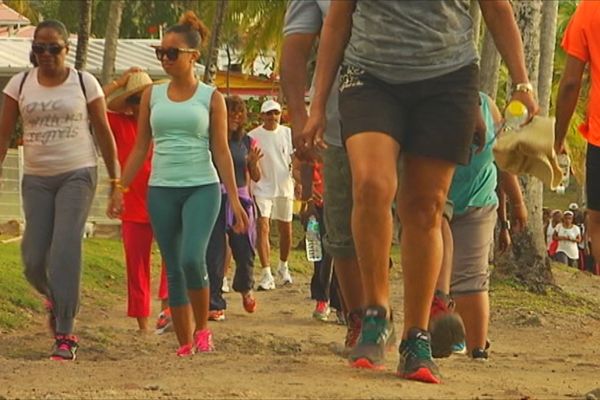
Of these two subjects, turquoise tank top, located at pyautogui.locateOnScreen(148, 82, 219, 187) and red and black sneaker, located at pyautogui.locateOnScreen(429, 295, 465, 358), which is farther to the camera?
turquoise tank top, located at pyautogui.locateOnScreen(148, 82, 219, 187)

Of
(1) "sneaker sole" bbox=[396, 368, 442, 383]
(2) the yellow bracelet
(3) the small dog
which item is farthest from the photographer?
(3) the small dog

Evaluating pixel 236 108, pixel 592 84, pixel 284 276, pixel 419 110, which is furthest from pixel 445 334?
pixel 284 276

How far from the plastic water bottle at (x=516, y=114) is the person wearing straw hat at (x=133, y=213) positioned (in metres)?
4.76

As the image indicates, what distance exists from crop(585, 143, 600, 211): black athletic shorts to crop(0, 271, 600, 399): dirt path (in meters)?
0.85

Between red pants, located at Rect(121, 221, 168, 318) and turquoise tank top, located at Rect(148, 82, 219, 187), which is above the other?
turquoise tank top, located at Rect(148, 82, 219, 187)

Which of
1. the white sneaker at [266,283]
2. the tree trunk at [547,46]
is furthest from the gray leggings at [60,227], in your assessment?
the tree trunk at [547,46]

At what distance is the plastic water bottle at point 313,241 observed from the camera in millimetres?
14625

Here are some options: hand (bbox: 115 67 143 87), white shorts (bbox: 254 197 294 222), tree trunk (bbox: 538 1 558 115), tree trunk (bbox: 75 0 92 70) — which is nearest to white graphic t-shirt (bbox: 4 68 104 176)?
hand (bbox: 115 67 143 87)

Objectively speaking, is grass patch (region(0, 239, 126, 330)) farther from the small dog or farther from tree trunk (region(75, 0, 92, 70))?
tree trunk (region(75, 0, 92, 70))

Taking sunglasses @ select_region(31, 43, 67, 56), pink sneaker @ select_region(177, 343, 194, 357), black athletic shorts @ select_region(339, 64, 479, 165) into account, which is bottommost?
pink sneaker @ select_region(177, 343, 194, 357)

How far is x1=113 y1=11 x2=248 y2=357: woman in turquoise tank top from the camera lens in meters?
10.0

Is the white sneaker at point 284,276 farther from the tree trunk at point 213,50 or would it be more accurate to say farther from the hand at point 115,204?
the tree trunk at point 213,50

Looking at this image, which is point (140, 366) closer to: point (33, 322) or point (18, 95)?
point (18, 95)

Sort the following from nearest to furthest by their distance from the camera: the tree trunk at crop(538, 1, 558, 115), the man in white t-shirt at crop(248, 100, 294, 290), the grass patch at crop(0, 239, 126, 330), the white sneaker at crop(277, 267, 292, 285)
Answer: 1. the grass patch at crop(0, 239, 126, 330)
2. the man in white t-shirt at crop(248, 100, 294, 290)
3. the white sneaker at crop(277, 267, 292, 285)
4. the tree trunk at crop(538, 1, 558, 115)
